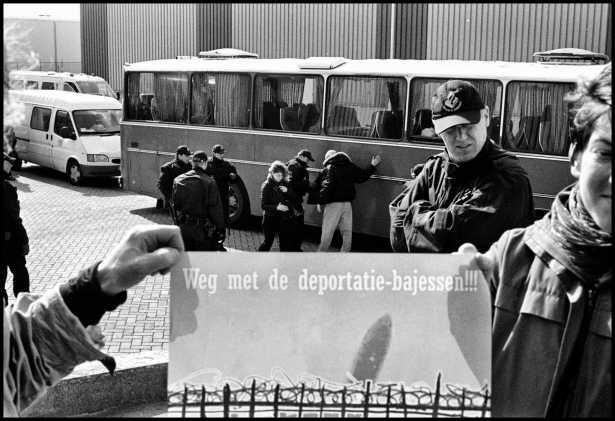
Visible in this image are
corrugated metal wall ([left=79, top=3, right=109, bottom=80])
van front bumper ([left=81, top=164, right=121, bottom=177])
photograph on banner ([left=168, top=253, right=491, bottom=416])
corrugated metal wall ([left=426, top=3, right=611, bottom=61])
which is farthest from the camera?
corrugated metal wall ([left=79, top=3, right=109, bottom=80])

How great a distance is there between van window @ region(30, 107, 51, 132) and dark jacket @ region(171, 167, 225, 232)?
434 inches

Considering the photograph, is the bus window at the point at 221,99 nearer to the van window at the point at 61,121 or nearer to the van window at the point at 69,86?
the van window at the point at 61,121

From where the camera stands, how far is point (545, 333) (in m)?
2.18

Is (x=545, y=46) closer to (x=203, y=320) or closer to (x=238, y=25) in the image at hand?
(x=238, y=25)

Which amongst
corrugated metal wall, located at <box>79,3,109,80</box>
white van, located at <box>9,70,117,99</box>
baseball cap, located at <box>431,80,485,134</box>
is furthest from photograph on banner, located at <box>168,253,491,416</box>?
corrugated metal wall, located at <box>79,3,109,80</box>

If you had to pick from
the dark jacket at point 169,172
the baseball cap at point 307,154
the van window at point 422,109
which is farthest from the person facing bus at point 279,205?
the van window at point 422,109

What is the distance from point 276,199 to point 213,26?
1775 cm

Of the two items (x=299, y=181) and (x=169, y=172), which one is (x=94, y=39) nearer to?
(x=169, y=172)

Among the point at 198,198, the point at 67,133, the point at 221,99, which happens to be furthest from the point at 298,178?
the point at 67,133

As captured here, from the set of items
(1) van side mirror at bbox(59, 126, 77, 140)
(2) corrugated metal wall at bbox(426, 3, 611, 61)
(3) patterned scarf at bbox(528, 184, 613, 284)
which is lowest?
(1) van side mirror at bbox(59, 126, 77, 140)

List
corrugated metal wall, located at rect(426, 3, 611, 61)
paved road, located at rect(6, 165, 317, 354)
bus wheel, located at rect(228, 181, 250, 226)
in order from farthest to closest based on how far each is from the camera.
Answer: corrugated metal wall, located at rect(426, 3, 611, 61)
bus wheel, located at rect(228, 181, 250, 226)
paved road, located at rect(6, 165, 317, 354)

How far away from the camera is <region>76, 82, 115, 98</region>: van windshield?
2595 centimetres

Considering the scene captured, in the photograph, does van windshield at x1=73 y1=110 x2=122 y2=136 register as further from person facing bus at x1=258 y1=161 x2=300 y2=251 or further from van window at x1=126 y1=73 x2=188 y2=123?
person facing bus at x1=258 y1=161 x2=300 y2=251

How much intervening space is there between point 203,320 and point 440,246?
2.21 meters
